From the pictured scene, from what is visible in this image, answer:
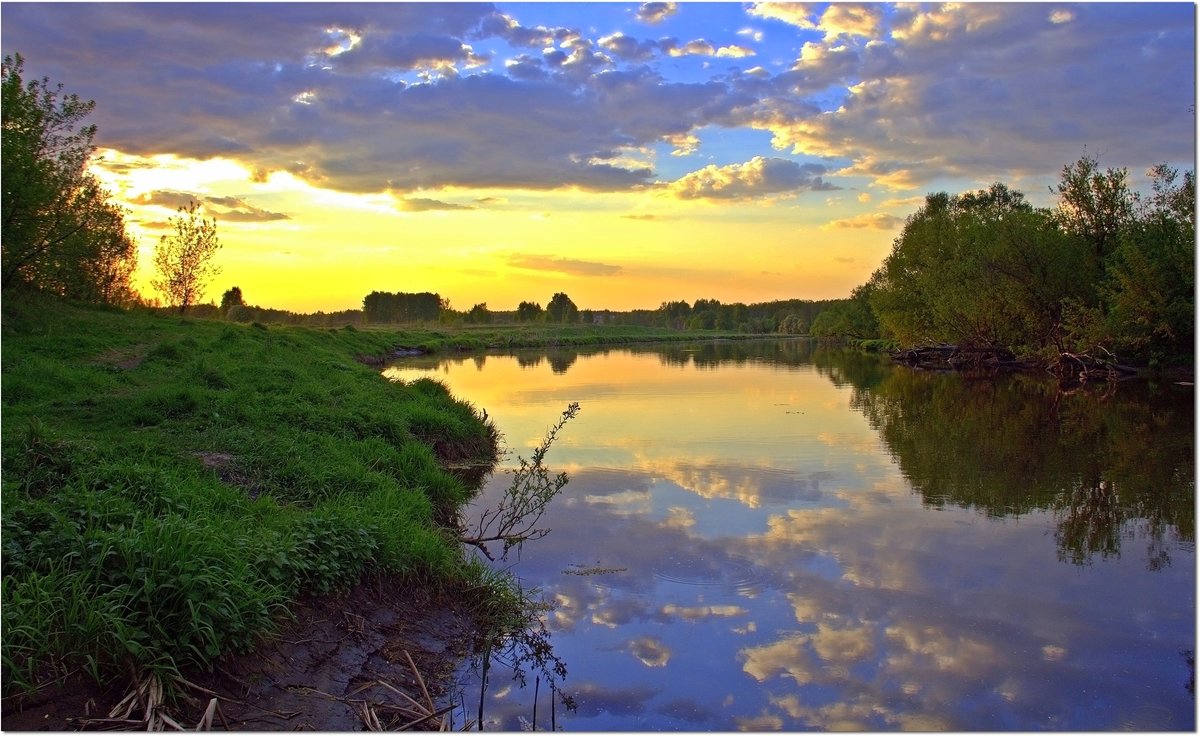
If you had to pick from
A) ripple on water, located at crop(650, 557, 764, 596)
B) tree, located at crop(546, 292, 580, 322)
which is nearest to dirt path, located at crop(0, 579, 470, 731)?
ripple on water, located at crop(650, 557, 764, 596)

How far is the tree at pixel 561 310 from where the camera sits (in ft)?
406

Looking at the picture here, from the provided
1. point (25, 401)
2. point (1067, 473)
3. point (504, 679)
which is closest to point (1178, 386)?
point (1067, 473)

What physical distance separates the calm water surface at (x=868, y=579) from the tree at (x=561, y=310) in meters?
106

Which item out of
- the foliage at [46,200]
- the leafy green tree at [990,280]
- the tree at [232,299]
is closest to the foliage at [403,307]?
the tree at [232,299]

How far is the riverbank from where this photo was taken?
4469 mm

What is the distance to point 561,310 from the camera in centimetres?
12794

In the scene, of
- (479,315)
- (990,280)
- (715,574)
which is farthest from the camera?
(479,315)

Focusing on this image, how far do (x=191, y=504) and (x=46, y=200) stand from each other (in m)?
15.7

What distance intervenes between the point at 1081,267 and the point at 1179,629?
109ft

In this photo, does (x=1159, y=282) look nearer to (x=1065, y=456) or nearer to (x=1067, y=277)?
(x=1067, y=277)

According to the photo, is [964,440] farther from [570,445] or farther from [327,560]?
[327,560]

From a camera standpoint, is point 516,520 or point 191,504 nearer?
point 191,504

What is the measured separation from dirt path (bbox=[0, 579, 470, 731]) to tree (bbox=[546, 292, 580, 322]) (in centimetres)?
11498

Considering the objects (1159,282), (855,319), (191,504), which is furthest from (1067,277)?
(855,319)
